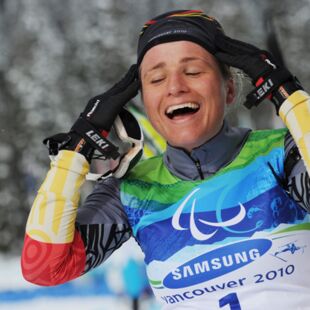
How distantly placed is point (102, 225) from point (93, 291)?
1195mm

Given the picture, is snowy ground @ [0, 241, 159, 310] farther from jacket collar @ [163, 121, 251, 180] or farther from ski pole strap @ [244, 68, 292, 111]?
ski pole strap @ [244, 68, 292, 111]

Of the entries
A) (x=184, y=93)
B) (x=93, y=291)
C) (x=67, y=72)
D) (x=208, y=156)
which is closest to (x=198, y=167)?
(x=208, y=156)

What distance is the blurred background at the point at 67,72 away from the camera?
237 cm

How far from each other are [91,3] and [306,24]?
2.58 ft

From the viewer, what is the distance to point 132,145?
1288 mm

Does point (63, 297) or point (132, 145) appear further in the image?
point (63, 297)

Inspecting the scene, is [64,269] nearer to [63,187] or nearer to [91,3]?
[63,187]

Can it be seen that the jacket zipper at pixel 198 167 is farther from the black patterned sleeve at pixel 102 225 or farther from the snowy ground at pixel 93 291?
the snowy ground at pixel 93 291

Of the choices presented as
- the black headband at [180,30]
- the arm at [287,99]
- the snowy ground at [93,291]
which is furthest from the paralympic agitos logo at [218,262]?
the snowy ground at [93,291]

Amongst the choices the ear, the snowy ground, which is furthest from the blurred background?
the ear

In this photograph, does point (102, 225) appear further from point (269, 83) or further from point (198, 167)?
point (269, 83)

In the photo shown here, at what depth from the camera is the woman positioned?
1.11 m

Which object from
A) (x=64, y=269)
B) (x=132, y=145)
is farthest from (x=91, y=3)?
(x=64, y=269)

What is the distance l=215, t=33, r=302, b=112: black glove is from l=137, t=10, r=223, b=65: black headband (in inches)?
1.7
